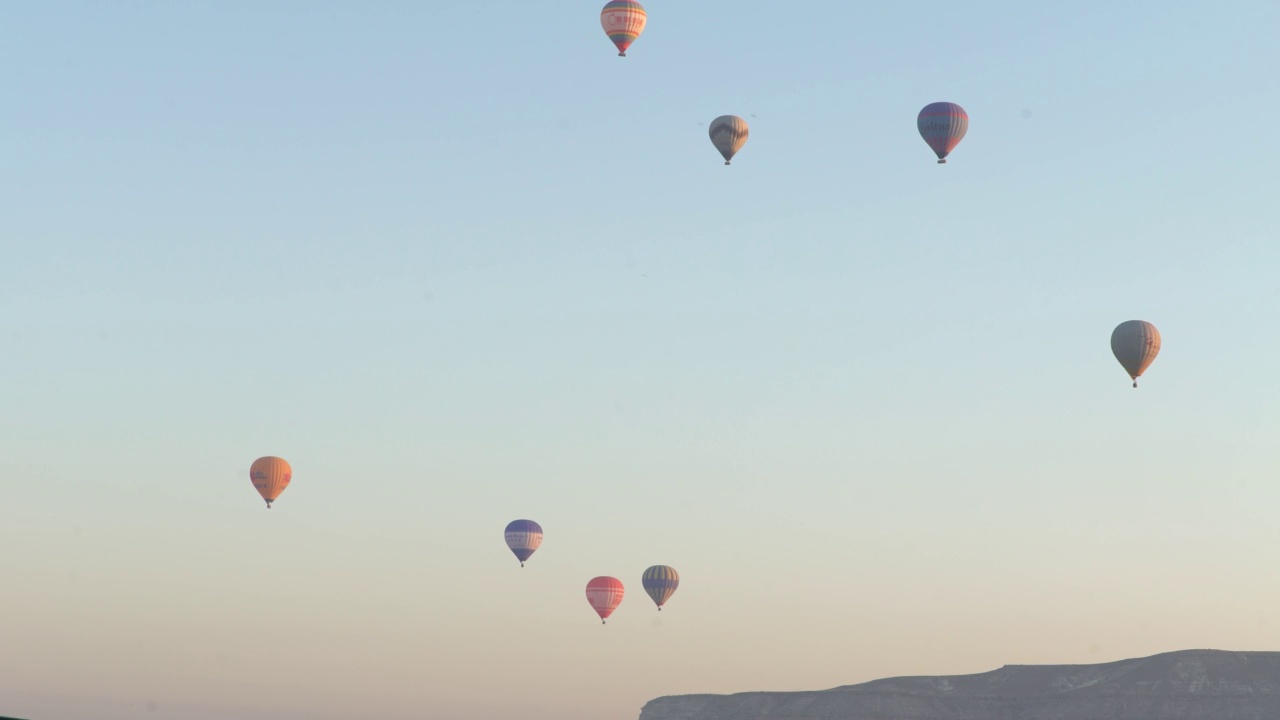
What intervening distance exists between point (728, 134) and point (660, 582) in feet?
105

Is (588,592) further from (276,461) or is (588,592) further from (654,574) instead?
(276,461)

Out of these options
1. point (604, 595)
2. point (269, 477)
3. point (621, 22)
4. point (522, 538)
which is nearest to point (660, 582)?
point (604, 595)

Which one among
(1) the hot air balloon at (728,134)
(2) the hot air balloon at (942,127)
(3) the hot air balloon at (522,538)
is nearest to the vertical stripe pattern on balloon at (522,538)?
(3) the hot air balloon at (522,538)

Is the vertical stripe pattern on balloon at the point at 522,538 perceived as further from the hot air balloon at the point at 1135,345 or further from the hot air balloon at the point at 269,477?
the hot air balloon at the point at 1135,345

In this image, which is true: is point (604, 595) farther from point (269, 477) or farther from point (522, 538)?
point (269, 477)

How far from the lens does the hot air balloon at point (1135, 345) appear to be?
10050 centimetres

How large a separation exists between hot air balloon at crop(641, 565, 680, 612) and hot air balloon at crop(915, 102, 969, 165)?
3699cm

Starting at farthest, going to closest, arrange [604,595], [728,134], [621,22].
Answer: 1. [604,595]
2. [728,134]
3. [621,22]

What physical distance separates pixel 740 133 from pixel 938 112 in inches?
538

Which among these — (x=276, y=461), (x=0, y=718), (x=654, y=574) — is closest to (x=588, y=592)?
(x=654, y=574)

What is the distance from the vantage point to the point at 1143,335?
102 metres

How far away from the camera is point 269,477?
100625 millimetres

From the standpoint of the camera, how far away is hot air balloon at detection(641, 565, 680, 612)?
120 meters

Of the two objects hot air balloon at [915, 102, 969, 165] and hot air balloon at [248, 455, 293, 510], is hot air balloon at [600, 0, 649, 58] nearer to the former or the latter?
hot air balloon at [915, 102, 969, 165]
